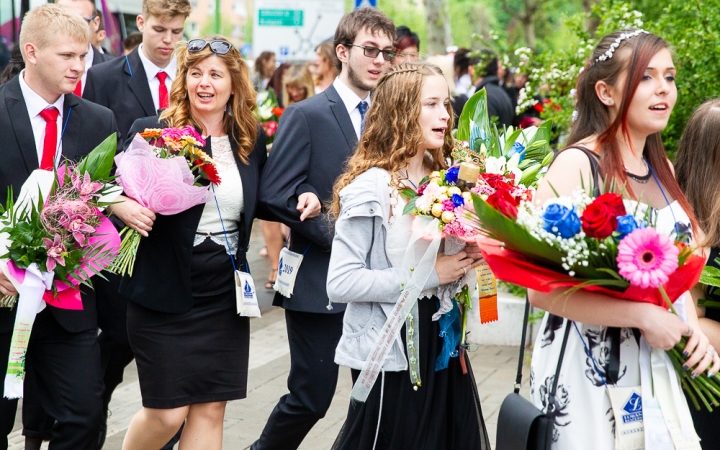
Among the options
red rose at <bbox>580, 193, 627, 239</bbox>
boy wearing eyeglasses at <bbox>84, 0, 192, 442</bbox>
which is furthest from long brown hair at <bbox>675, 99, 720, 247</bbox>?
boy wearing eyeglasses at <bbox>84, 0, 192, 442</bbox>

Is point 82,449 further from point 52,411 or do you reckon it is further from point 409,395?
point 409,395

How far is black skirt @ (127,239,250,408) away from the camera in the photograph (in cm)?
436

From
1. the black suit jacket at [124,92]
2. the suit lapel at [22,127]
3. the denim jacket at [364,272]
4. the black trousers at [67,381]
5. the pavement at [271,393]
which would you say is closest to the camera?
A: the denim jacket at [364,272]

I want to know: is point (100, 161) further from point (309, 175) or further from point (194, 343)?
point (309, 175)

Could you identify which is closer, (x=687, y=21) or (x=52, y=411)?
(x=52, y=411)

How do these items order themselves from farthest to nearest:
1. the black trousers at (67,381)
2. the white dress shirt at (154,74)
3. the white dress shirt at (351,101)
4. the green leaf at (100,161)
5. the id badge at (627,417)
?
the white dress shirt at (154,74)
the white dress shirt at (351,101)
the black trousers at (67,381)
the green leaf at (100,161)
the id badge at (627,417)

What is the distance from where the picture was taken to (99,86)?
605 centimetres

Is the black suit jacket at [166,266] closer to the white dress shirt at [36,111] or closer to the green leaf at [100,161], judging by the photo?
the green leaf at [100,161]

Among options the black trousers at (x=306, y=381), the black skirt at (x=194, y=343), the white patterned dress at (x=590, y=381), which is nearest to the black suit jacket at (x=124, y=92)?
the black skirt at (x=194, y=343)

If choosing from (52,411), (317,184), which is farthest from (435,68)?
(52,411)

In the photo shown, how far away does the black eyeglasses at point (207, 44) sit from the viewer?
450 cm

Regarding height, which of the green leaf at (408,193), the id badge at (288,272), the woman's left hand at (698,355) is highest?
the green leaf at (408,193)

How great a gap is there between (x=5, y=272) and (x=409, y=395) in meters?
1.77

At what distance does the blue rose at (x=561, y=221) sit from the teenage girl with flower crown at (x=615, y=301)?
0.20 meters
